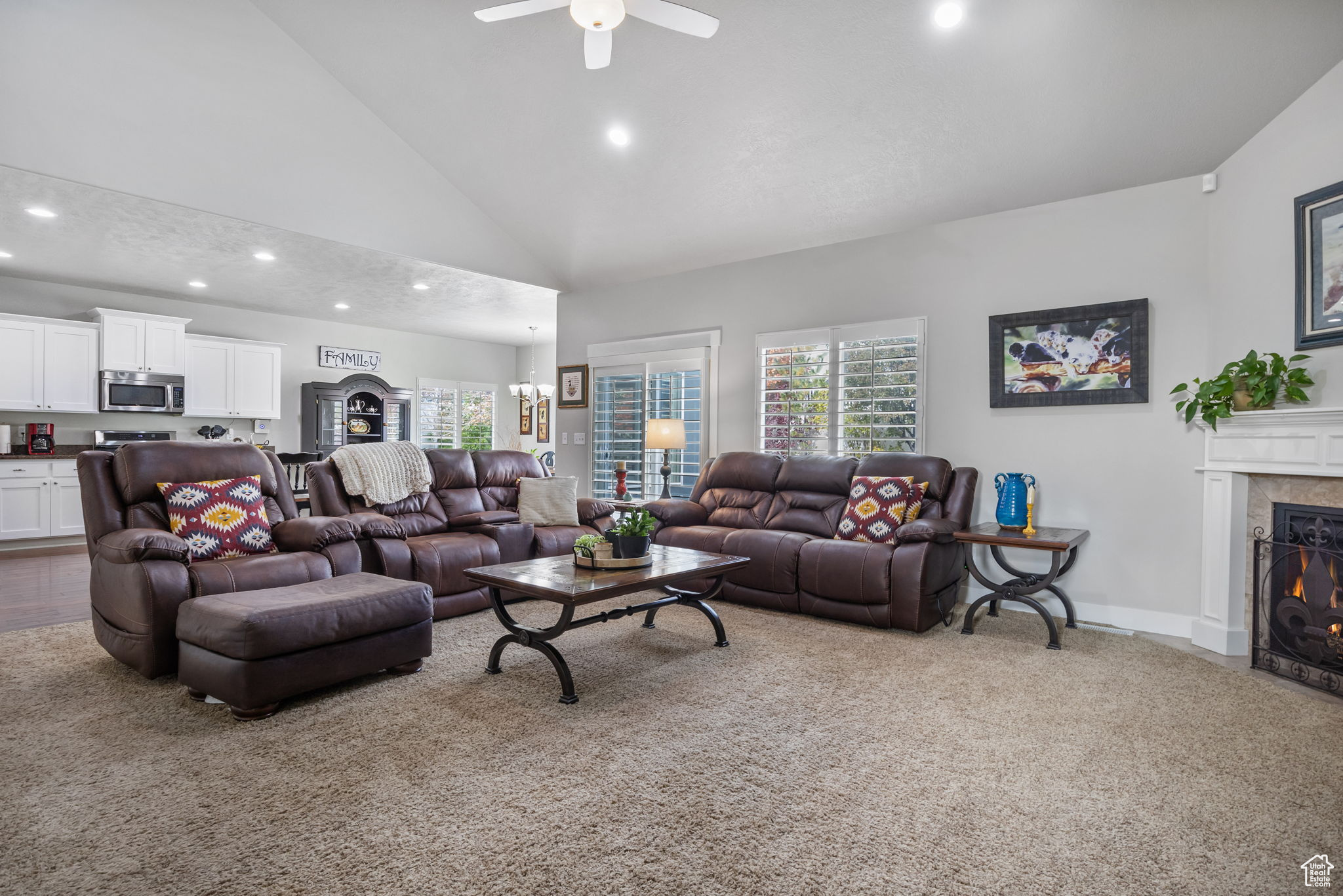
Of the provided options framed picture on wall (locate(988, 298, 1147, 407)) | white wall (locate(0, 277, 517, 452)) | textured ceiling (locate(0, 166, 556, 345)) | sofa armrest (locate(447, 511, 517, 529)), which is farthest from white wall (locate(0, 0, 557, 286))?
framed picture on wall (locate(988, 298, 1147, 407))

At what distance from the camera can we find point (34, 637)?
3574 millimetres

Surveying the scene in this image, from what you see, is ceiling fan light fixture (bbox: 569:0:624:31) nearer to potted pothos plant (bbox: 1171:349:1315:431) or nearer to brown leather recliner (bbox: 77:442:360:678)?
brown leather recliner (bbox: 77:442:360:678)

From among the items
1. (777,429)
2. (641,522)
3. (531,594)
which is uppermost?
(777,429)

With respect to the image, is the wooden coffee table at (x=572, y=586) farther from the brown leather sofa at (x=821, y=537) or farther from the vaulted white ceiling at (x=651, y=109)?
the vaulted white ceiling at (x=651, y=109)

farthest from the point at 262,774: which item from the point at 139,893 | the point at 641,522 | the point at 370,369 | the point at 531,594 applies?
the point at 370,369

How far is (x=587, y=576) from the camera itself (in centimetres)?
296

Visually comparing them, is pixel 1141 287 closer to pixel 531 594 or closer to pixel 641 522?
pixel 641 522

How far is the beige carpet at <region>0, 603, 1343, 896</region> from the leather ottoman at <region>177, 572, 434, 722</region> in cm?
11

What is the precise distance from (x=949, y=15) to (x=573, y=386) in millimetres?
4674

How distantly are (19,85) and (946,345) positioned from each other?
5.85 m

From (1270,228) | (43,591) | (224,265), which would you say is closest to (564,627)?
(1270,228)

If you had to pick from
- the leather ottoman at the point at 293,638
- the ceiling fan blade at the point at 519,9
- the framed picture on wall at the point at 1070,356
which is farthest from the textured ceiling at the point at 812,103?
the leather ottoman at the point at 293,638

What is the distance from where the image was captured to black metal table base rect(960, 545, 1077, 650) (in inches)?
142

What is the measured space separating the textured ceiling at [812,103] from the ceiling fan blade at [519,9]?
45.7 inches
